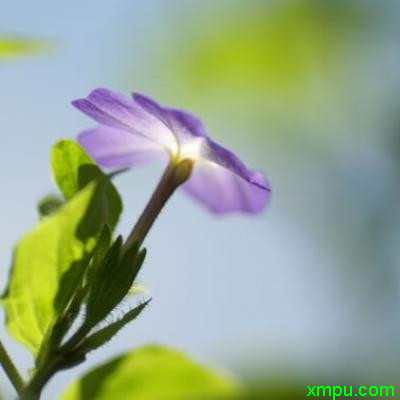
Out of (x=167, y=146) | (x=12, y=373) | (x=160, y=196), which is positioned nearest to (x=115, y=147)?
(x=167, y=146)

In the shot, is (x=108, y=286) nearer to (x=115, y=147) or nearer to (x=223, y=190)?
(x=115, y=147)

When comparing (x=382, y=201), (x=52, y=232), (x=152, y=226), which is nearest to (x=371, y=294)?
(x=382, y=201)

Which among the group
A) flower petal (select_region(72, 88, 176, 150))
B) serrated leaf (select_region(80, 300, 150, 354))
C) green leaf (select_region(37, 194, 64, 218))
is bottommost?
serrated leaf (select_region(80, 300, 150, 354))

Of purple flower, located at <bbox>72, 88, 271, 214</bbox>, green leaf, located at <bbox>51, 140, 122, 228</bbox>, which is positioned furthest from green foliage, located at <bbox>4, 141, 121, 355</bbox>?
purple flower, located at <bbox>72, 88, 271, 214</bbox>

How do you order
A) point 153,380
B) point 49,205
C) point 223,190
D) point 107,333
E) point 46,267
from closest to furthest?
1. point 153,380
2. point 46,267
3. point 107,333
4. point 49,205
5. point 223,190

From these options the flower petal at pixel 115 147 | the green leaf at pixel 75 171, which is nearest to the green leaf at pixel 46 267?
the green leaf at pixel 75 171

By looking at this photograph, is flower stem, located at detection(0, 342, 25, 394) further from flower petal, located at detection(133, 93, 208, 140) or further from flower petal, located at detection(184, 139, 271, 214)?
flower petal, located at detection(184, 139, 271, 214)

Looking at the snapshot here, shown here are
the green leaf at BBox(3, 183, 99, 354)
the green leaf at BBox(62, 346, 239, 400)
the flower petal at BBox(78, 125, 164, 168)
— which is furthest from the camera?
the flower petal at BBox(78, 125, 164, 168)
